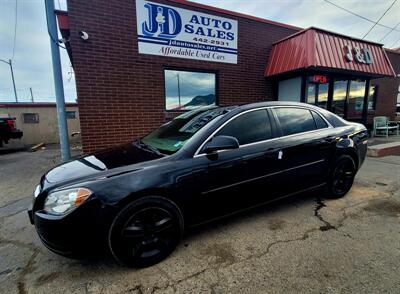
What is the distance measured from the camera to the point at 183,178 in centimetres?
229

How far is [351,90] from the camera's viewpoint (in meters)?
8.59

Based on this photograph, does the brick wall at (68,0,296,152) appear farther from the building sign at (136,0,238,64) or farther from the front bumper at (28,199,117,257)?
A: the front bumper at (28,199,117,257)

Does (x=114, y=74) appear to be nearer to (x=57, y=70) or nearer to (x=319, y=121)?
(x=57, y=70)

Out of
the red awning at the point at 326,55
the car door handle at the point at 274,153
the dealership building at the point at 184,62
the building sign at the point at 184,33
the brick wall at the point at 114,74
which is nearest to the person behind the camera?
the car door handle at the point at 274,153

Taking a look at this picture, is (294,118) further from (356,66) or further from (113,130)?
(356,66)

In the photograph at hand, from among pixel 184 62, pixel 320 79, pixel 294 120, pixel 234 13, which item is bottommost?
pixel 294 120

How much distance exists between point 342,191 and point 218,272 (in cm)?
273

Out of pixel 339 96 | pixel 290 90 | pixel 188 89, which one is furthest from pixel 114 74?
pixel 339 96

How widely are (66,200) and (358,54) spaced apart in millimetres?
8976

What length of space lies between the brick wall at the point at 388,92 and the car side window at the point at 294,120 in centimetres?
990

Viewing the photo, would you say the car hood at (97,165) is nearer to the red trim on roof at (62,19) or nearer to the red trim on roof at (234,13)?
the red trim on roof at (62,19)

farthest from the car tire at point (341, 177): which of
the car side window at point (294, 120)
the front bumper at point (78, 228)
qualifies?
the front bumper at point (78, 228)

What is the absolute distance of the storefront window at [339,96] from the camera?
8.11m

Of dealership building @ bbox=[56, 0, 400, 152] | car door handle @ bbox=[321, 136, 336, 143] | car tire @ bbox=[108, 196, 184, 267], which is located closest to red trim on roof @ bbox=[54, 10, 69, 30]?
dealership building @ bbox=[56, 0, 400, 152]
